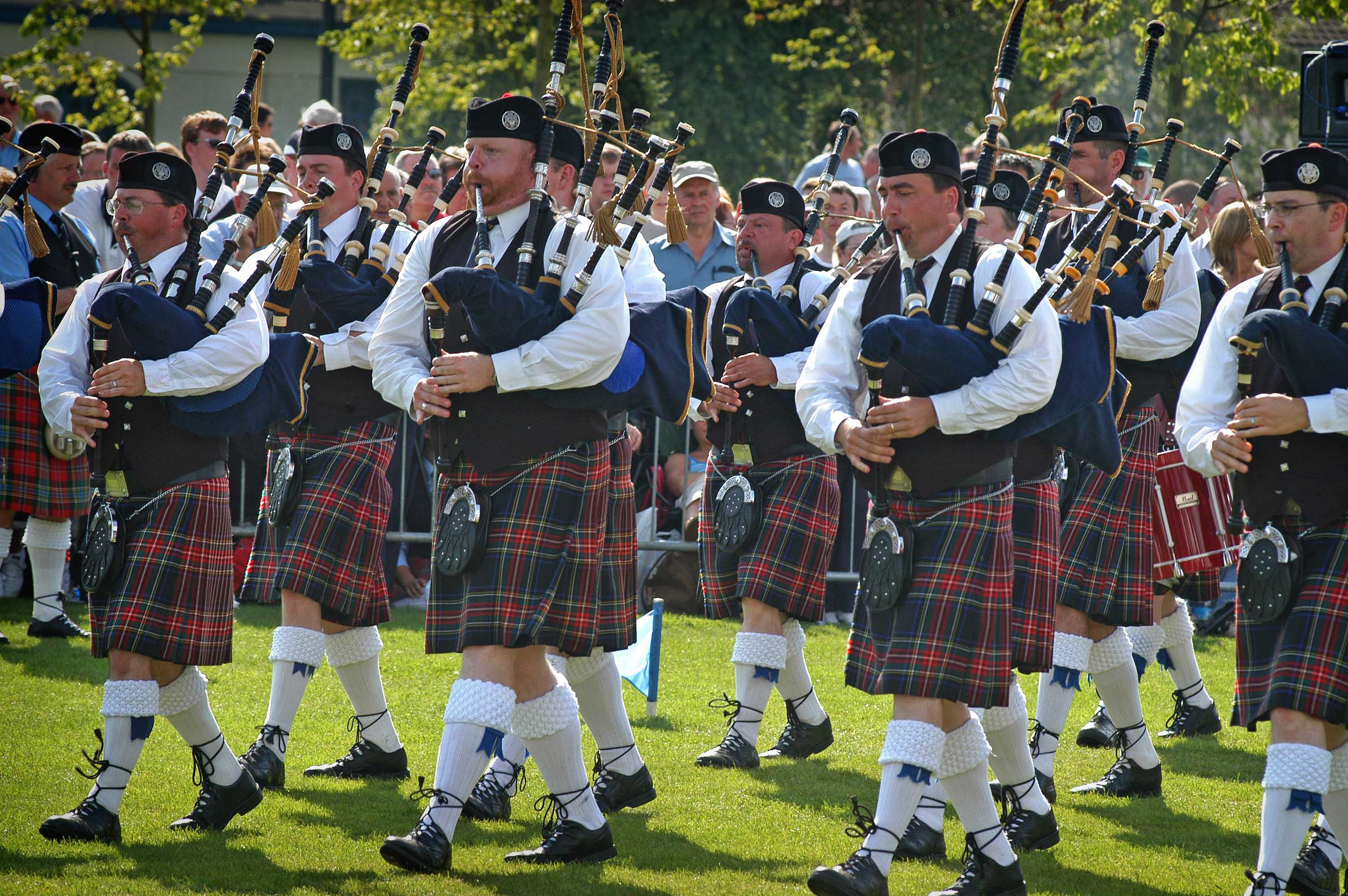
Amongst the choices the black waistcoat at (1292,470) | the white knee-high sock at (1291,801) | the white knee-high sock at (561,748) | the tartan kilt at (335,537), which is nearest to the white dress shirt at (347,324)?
the tartan kilt at (335,537)

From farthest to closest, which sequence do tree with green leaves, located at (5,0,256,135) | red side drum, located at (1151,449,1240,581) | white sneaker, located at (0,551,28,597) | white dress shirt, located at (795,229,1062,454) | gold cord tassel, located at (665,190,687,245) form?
tree with green leaves, located at (5,0,256,135) → white sneaker, located at (0,551,28,597) → red side drum, located at (1151,449,1240,581) → gold cord tassel, located at (665,190,687,245) → white dress shirt, located at (795,229,1062,454)

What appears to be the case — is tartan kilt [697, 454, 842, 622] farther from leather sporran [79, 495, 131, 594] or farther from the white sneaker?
the white sneaker

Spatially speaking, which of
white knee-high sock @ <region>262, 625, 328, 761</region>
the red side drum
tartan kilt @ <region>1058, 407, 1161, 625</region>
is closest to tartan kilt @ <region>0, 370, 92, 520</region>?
white knee-high sock @ <region>262, 625, 328, 761</region>

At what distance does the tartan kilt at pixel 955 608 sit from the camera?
3461mm

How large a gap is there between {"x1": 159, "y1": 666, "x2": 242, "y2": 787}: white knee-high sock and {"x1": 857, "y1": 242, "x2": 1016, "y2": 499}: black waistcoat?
197cm

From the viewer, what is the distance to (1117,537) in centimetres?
477

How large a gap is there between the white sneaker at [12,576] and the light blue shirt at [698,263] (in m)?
3.42

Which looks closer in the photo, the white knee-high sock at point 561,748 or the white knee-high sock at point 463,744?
the white knee-high sock at point 463,744

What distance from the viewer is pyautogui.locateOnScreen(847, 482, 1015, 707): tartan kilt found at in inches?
136

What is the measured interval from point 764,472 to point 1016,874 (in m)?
1.87

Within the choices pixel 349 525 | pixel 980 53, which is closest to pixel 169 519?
pixel 349 525

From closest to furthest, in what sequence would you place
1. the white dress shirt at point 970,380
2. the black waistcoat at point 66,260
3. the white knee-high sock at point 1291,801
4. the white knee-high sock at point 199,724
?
Result: the white knee-high sock at point 1291,801, the white dress shirt at point 970,380, the white knee-high sock at point 199,724, the black waistcoat at point 66,260

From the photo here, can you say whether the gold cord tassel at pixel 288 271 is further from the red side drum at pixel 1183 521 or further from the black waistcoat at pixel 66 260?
the red side drum at pixel 1183 521

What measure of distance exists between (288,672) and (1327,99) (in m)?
4.00
